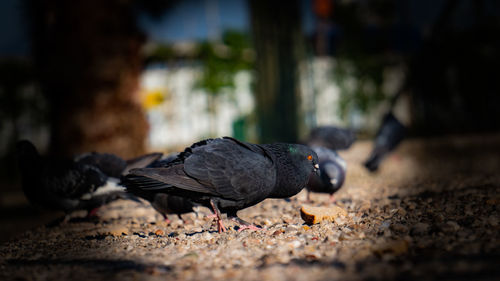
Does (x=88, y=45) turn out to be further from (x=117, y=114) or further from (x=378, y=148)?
(x=378, y=148)

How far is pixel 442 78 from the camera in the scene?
27.6ft

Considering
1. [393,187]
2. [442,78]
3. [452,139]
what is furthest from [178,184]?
[442,78]

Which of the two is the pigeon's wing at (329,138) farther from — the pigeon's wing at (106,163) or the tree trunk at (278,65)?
the pigeon's wing at (106,163)

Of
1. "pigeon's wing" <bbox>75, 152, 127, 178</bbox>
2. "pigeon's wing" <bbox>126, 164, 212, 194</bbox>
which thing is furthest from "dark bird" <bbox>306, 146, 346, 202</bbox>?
"pigeon's wing" <bbox>75, 152, 127, 178</bbox>

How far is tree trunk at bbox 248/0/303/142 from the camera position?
4.81m

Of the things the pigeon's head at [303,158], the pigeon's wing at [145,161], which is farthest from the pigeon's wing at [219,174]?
the pigeon's wing at [145,161]

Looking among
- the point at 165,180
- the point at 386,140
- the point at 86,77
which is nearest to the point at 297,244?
the point at 165,180

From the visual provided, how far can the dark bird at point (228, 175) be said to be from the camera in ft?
8.11

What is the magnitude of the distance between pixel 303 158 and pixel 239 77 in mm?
7162

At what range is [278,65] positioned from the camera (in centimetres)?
482

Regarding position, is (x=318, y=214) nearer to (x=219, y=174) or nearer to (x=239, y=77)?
(x=219, y=174)

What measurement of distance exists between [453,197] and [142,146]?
397 centimetres

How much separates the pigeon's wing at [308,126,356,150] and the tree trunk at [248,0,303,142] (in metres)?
0.47

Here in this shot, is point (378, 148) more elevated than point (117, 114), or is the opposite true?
point (117, 114)
